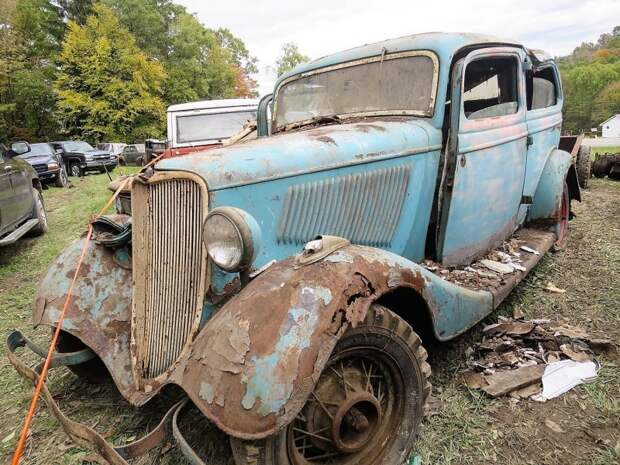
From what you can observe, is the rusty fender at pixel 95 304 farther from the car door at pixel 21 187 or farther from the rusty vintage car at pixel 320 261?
the car door at pixel 21 187

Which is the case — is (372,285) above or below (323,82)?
below

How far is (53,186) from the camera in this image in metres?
13.5

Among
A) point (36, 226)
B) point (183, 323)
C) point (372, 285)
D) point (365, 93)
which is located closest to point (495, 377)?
point (372, 285)

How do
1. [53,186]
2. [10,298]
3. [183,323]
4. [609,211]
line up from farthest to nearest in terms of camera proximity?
[53,186]
[609,211]
[10,298]
[183,323]

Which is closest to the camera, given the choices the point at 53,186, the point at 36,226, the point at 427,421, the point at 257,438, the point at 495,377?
the point at 257,438

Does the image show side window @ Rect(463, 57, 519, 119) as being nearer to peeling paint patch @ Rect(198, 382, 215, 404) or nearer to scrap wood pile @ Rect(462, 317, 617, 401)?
scrap wood pile @ Rect(462, 317, 617, 401)

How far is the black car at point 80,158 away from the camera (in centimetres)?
1697

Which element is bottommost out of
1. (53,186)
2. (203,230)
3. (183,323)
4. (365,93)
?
(53,186)

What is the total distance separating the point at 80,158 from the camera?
17.0 m

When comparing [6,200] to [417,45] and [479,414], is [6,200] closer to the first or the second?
[417,45]

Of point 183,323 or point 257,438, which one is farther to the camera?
point 183,323

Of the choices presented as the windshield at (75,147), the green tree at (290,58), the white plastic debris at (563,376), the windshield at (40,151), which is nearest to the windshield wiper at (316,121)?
the white plastic debris at (563,376)

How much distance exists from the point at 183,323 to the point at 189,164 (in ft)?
2.43

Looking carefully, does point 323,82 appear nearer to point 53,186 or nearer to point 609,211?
point 609,211
